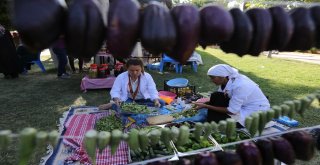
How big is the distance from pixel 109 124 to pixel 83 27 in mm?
3604

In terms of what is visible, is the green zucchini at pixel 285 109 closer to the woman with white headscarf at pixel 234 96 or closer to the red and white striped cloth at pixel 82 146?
the red and white striped cloth at pixel 82 146

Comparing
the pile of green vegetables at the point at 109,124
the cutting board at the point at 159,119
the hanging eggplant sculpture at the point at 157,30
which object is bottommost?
the pile of green vegetables at the point at 109,124

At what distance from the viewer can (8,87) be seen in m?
7.35

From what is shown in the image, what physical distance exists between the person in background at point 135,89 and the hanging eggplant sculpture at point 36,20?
382 centimetres

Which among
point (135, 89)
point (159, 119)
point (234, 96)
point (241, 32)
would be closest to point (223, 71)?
point (234, 96)

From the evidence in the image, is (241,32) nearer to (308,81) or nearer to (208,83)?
(208,83)

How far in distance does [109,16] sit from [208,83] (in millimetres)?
7161

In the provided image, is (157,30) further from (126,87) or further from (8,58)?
(8,58)

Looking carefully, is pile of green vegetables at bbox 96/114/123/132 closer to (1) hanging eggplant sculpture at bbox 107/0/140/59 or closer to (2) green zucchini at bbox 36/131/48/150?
(2) green zucchini at bbox 36/131/48/150

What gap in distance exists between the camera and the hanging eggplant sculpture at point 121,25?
76 cm

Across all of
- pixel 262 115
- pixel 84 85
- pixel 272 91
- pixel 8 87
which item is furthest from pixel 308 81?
pixel 8 87

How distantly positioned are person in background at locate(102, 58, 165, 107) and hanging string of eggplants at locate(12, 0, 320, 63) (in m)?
3.69

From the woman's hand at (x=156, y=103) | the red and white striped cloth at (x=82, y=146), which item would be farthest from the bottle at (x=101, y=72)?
the woman's hand at (x=156, y=103)

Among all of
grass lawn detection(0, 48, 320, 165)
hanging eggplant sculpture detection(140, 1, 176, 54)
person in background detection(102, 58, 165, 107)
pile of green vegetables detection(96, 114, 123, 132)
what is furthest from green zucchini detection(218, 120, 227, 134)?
person in background detection(102, 58, 165, 107)
